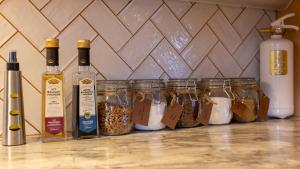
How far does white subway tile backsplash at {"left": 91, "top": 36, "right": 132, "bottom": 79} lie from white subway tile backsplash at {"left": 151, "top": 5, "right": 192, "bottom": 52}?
0.63 feet

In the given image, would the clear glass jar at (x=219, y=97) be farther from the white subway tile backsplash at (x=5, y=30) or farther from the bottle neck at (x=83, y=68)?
the white subway tile backsplash at (x=5, y=30)

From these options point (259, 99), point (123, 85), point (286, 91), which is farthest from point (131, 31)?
point (286, 91)

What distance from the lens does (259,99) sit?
117 centimetres

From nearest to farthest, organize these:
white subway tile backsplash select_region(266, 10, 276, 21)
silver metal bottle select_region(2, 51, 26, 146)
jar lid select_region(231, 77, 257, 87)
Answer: silver metal bottle select_region(2, 51, 26, 146) < jar lid select_region(231, 77, 257, 87) < white subway tile backsplash select_region(266, 10, 276, 21)

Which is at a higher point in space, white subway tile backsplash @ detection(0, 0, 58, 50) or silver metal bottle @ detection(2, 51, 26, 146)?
white subway tile backsplash @ detection(0, 0, 58, 50)

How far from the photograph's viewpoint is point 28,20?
980 millimetres

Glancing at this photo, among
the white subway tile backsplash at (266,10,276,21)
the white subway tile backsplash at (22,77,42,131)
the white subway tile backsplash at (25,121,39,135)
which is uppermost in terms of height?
the white subway tile backsplash at (266,10,276,21)

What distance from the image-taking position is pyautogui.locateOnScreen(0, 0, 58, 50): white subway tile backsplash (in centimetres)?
96

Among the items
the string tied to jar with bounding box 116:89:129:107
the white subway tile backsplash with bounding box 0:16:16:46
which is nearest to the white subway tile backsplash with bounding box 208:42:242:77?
the string tied to jar with bounding box 116:89:129:107

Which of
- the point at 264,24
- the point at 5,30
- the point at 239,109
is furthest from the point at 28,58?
the point at 264,24

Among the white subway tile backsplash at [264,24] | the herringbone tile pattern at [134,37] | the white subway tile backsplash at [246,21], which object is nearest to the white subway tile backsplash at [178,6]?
the herringbone tile pattern at [134,37]

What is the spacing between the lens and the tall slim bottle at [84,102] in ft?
2.98

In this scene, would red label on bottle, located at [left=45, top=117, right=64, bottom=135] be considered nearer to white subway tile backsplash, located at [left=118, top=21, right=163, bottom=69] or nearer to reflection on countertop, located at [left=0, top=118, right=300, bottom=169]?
reflection on countertop, located at [left=0, top=118, right=300, bottom=169]

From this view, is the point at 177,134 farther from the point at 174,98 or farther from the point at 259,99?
the point at 259,99
